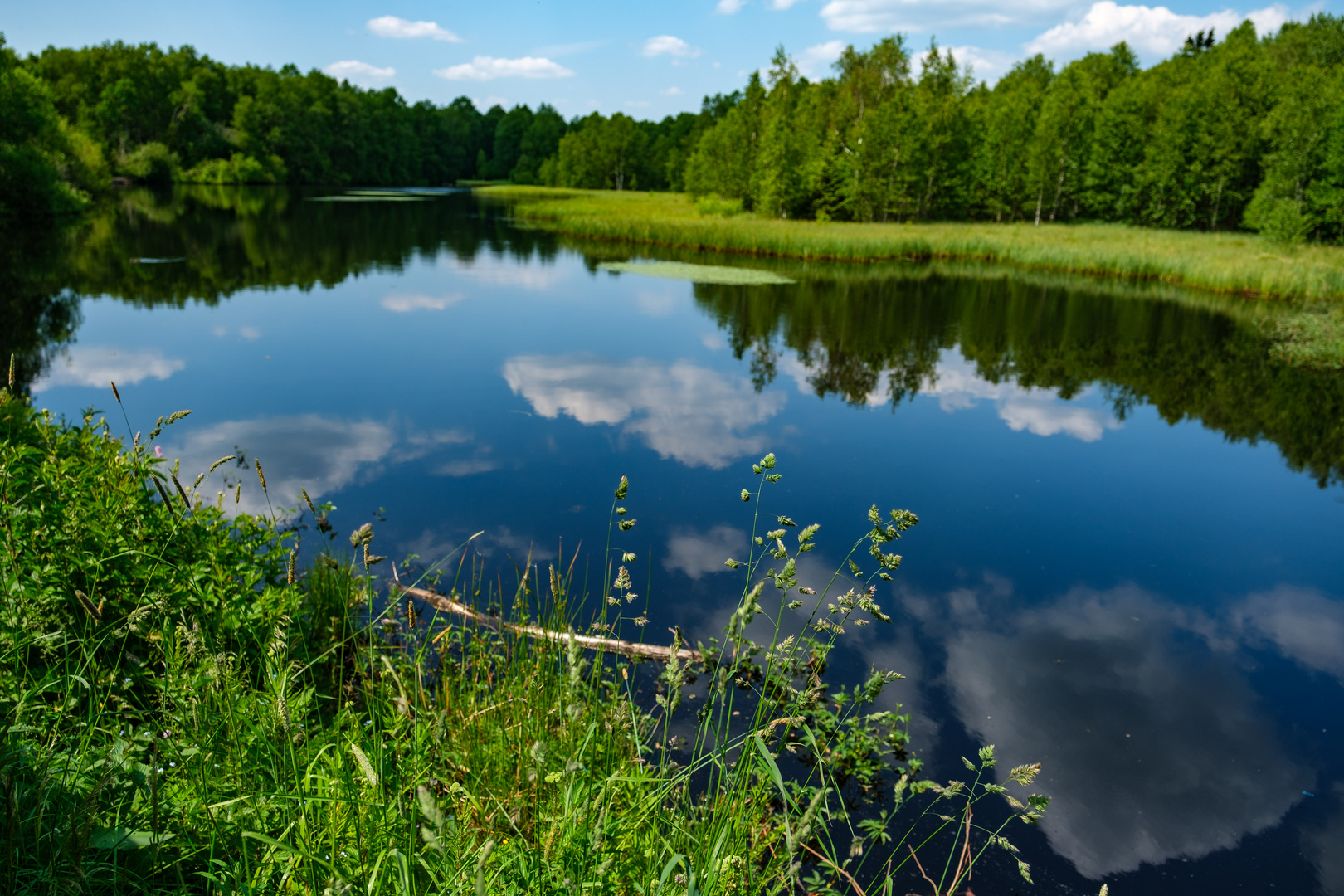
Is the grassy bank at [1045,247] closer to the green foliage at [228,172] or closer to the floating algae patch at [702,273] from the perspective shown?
the floating algae patch at [702,273]

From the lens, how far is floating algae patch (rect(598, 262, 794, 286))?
1883 cm

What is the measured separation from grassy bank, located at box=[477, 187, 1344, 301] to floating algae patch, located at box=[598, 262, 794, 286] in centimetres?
467

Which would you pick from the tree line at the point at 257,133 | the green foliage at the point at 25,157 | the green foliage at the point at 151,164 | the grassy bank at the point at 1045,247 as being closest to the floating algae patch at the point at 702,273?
the grassy bank at the point at 1045,247

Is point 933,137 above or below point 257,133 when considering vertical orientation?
below

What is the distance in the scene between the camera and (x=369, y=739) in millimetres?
2203

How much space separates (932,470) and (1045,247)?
2111 centimetres

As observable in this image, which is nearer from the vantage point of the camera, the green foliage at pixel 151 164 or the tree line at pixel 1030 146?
the tree line at pixel 1030 146

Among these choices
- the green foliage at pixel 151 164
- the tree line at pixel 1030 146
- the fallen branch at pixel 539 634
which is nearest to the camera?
the fallen branch at pixel 539 634

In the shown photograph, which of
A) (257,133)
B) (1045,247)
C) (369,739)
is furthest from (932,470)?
(257,133)

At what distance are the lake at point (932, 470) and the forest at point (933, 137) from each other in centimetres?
1844

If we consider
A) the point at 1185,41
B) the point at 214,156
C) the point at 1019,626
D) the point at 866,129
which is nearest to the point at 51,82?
the point at 214,156

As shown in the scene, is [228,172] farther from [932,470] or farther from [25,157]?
[932,470]

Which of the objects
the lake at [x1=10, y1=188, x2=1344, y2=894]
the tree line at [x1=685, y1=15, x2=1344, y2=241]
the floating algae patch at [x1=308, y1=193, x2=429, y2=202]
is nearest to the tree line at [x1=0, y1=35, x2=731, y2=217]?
the floating algae patch at [x1=308, y1=193, x2=429, y2=202]

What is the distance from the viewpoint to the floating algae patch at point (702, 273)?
61.8ft
